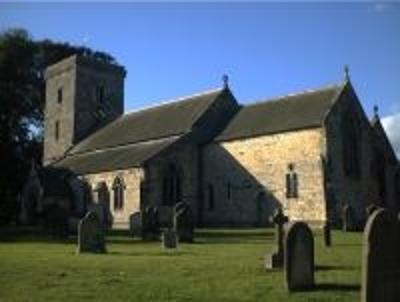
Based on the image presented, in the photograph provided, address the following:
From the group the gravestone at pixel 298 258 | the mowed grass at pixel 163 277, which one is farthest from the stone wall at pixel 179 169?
the gravestone at pixel 298 258

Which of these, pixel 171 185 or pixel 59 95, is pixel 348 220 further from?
pixel 59 95

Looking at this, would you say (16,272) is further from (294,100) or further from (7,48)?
(7,48)

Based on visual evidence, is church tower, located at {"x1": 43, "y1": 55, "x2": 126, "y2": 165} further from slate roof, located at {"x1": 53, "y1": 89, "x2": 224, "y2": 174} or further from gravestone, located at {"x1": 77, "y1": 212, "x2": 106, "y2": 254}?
gravestone, located at {"x1": 77, "y1": 212, "x2": 106, "y2": 254}

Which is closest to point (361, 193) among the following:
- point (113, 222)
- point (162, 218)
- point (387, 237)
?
point (162, 218)

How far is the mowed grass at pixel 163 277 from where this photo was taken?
1180cm

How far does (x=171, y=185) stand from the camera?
4353cm

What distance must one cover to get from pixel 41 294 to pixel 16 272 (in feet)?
9.71

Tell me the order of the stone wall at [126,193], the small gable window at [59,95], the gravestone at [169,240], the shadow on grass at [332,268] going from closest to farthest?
1. the shadow on grass at [332,268]
2. the gravestone at [169,240]
3. the stone wall at [126,193]
4. the small gable window at [59,95]

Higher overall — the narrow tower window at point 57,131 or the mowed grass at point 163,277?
the narrow tower window at point 57,131

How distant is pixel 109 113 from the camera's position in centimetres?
5962

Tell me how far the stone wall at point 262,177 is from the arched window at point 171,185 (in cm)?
211

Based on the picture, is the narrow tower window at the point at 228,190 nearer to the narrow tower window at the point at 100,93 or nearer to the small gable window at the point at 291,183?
the small gable window at the point at 291,183

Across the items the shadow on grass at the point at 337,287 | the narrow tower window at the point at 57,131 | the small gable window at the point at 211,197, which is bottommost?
the shadow on grass at the point at 337,287

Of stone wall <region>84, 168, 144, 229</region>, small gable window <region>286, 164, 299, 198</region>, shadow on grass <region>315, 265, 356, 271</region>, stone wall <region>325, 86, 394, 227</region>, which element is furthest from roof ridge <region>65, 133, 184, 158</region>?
shadow on grass <region>315, 265, 356, 271</region>
